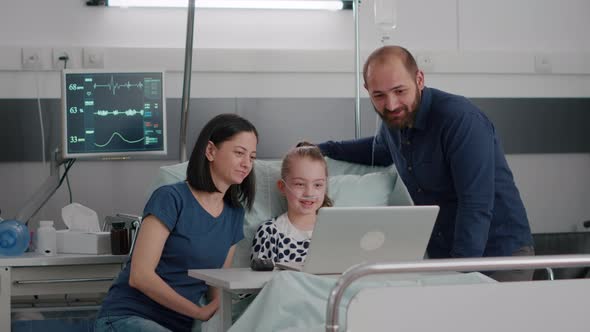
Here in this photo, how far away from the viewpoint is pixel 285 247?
9.39 feet

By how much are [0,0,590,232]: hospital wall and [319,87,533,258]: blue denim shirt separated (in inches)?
52.4

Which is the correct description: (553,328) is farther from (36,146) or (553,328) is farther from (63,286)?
(36,146)

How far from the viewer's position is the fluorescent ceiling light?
423 centimetres

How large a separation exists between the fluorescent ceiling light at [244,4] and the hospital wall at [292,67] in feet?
0.13

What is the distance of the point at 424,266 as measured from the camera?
1.71 m

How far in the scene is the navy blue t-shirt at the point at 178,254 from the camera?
2639mm

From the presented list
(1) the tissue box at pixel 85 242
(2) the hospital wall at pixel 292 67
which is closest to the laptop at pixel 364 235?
(1) the tissue box at pixel 85 242

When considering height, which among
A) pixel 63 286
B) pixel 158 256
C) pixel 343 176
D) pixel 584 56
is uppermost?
pixel 584 56

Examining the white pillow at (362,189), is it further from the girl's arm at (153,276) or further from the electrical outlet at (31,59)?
the electrical outlet at (31,59)

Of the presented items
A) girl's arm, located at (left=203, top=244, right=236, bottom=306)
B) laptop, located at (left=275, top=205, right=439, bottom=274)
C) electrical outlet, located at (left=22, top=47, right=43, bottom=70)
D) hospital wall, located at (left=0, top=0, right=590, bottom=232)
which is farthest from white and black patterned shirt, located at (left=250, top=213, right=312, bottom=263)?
electrical outlet, located at (left=22, top=47, right=43, bottom=70)

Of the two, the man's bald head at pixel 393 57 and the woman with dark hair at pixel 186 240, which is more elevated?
the man's bald head at pixel 393 57

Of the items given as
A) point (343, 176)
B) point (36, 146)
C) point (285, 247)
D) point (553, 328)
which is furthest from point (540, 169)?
point (553, 328)

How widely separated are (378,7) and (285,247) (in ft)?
6.41

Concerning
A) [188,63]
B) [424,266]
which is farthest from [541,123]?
[424,266]
